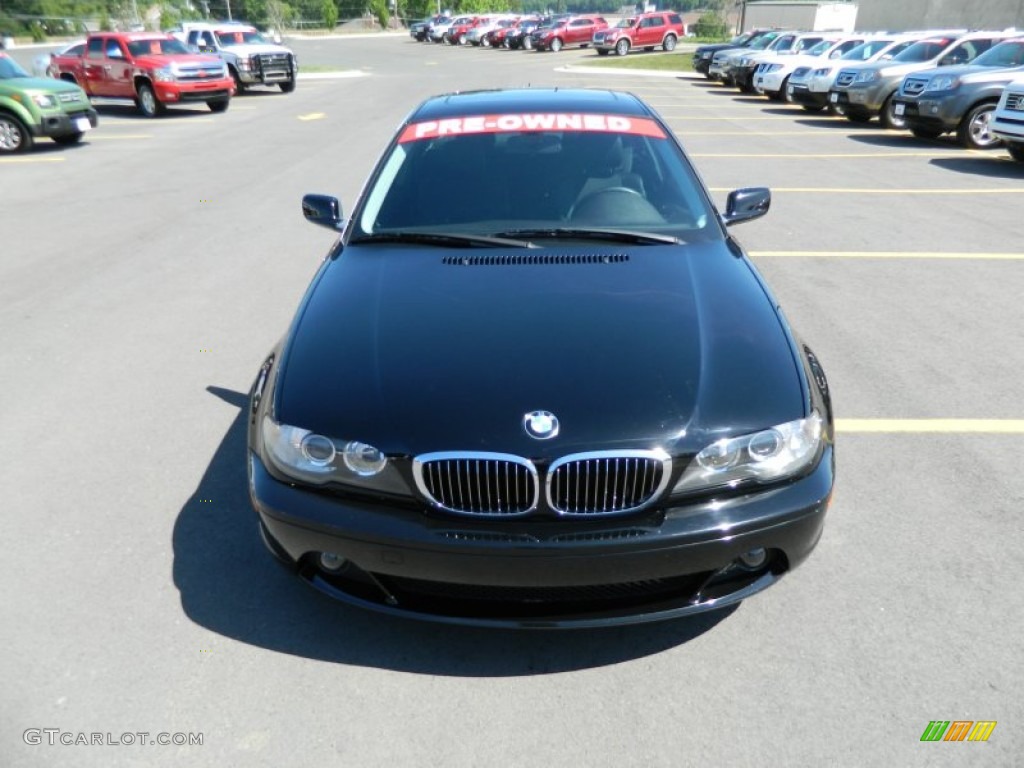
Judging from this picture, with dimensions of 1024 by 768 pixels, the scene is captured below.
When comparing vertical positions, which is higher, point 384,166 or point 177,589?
point 384,166

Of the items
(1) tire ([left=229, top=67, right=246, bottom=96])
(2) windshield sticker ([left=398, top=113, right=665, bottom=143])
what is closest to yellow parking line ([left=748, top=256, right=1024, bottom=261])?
(2) windshield sticker ([left=398, top=113, right=665, bottom=143])

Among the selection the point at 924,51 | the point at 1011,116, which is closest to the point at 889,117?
the point at 924,51

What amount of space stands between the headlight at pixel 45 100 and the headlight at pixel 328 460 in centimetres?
1364

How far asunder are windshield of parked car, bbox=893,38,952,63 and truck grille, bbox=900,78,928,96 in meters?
2.50

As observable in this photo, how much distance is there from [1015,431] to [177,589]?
13.2ft

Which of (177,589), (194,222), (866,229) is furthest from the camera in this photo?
(194,222)

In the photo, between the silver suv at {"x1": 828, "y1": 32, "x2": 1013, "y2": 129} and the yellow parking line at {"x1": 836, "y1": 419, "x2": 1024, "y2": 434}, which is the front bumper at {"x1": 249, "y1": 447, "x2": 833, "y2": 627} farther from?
the silver suv at {"x1": 828, "y1": 32, "x2": 1013, "y2": 129}

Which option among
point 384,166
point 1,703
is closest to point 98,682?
point 1,703

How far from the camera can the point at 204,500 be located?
3678 millimetres

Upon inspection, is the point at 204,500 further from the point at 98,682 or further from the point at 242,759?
the point at 242,759

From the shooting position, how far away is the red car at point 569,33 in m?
44.2

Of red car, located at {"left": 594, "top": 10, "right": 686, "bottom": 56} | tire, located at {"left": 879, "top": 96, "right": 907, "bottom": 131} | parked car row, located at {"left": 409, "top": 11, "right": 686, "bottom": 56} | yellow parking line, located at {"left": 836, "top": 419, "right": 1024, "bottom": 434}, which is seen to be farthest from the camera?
parked car row, located at {"left": 409, "top": 11, "right": 686, "bottom": 56}

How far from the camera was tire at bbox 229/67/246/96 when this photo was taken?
23523 millimetres

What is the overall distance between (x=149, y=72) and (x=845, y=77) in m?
15.0
